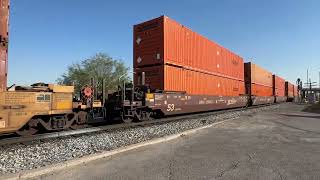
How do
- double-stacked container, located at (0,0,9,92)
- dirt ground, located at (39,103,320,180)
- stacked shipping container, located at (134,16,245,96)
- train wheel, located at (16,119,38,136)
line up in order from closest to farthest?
dirt ground, located at (39,103,320,180)
double-stacked container, located at (0,0,9,92)
train wheel, located at (16,119,38,136)
stacked shipping container, located at (134,16,245,96)

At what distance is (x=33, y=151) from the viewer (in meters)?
7.93

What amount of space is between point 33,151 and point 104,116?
5.78m

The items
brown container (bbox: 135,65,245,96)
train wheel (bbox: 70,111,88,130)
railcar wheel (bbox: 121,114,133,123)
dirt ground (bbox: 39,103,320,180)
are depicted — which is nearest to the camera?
dirt ground (bbox: 39,103,320,180)

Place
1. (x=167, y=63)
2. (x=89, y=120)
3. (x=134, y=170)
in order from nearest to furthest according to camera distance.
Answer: (x=134, y=170)
(x=89, y=120)
(x=167, y=63)

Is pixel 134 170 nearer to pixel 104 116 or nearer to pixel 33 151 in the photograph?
pixel 33 151

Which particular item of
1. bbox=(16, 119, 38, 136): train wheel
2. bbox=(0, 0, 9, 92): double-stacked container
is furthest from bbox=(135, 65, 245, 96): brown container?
bbox=(0, 0, 9, 92): double-stacked container

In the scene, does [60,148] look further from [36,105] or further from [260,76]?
[260,76]

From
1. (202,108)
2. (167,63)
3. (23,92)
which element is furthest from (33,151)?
(202,108)

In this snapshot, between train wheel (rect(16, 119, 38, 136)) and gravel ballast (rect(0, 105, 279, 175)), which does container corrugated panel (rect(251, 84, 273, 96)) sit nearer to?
gravel ballast (rect(0, 105, 279, 175))

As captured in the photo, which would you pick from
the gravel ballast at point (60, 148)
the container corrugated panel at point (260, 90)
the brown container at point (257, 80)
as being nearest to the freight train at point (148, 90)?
the gravel ballast at point (60, 148)

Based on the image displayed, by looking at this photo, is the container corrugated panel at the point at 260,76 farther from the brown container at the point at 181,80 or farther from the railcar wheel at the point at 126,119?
the railcar wheel at the point at 126,119

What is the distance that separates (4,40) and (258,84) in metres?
28.5

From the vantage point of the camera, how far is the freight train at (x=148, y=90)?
944 cm

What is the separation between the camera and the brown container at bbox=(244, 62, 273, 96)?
99.9 feet
